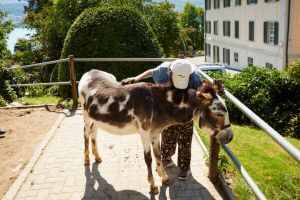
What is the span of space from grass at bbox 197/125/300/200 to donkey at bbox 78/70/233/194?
1079 millimetres

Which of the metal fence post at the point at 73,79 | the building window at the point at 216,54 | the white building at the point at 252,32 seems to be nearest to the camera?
the metal fence post at the point at 73,79

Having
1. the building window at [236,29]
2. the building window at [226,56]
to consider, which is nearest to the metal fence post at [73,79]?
the building window at [236,29]

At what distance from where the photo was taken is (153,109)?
4.79m

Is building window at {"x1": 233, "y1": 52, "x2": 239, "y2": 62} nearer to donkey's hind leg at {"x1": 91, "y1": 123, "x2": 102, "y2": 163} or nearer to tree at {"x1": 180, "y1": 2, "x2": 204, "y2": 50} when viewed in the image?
tree at {"x1": 180, "y1": 2, "x2": 204, "y2": 50}

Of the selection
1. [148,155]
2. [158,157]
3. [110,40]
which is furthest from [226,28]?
[148,155]

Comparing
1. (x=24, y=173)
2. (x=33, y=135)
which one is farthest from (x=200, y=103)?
(x=33, y=135)

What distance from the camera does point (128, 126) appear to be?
4969 mm

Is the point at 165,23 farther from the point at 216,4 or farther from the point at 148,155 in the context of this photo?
the point at 148,155

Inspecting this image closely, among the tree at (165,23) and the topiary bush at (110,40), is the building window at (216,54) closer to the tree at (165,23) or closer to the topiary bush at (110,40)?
the tree at (165,23)

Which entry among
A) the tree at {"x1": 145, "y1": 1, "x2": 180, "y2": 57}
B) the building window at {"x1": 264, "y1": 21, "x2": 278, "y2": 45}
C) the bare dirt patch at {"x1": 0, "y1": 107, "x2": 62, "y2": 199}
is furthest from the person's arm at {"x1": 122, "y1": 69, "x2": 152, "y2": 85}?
the building window at {"x1": 264, "y1": 21, "x2": 278, "y2": 45}

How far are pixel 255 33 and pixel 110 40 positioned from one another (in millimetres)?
20954

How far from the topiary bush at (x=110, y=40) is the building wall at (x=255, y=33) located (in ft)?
52.4

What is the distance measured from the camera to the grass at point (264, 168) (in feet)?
17.6

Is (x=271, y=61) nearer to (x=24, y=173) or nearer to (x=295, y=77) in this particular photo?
(x=295, y=77)
